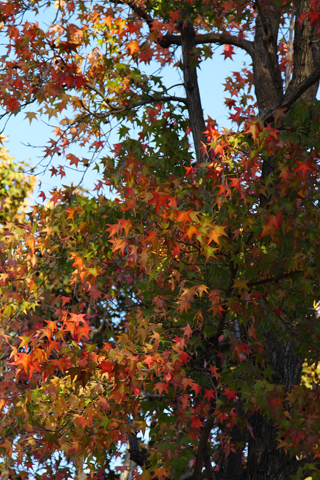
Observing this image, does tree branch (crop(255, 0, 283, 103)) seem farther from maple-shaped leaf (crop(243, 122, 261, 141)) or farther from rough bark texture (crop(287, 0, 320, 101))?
maple-shaped leaf (crop(243, 122, 261, 141))

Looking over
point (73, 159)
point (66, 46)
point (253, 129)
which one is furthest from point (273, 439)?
point (66, 46)

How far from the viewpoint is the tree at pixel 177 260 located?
4301mm

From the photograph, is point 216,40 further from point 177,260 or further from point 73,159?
point 177,260

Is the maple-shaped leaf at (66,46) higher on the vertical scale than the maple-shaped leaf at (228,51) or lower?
lower

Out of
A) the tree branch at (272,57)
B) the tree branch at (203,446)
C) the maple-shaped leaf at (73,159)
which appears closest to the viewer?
the tree branch at (203,446)

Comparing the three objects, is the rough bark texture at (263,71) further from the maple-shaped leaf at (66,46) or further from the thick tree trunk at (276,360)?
the maple-shaped leaf at (66,46)

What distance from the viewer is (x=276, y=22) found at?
Answer: 7.24 meters

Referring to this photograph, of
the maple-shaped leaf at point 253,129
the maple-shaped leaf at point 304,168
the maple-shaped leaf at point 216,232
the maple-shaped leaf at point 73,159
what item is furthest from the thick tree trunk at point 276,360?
the maple-shaped leaf at point 73,159

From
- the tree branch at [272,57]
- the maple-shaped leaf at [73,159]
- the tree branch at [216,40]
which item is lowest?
the maple-shaped leaf at [73,159]

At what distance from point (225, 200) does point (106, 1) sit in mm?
4083

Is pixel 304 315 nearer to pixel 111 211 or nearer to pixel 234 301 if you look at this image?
pixel 234 301

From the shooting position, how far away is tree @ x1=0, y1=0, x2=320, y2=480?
4.30 meters

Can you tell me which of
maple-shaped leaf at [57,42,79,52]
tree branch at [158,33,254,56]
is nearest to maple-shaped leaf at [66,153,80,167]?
maple-shaped leaf at [57,42,79,52]

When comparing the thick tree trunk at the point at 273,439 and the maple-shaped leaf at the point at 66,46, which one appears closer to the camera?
the maple-shaped leaf at the point at 66,46
